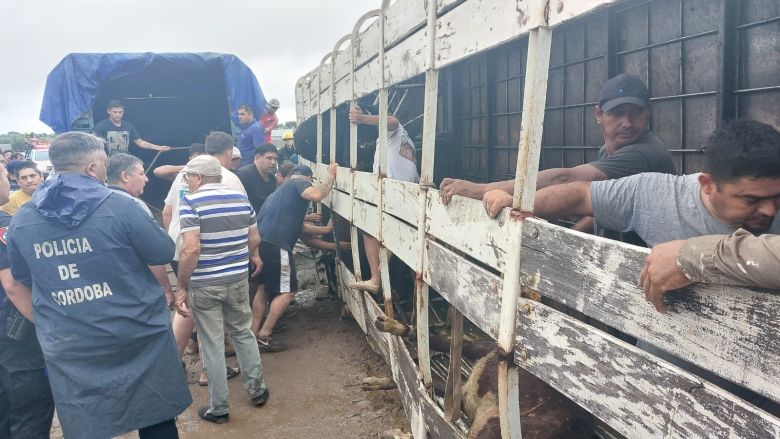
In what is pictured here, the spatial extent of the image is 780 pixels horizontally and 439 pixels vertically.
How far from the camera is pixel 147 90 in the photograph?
317 inches

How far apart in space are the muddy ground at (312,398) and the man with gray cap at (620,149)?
229 cm

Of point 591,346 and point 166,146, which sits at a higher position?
point 166,146

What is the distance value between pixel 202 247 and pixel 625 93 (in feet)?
10.1

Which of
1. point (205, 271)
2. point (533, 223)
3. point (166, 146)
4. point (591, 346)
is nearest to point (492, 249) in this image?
point (533, 223)

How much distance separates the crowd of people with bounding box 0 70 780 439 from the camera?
1.36m

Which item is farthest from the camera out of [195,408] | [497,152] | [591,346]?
[497,152]

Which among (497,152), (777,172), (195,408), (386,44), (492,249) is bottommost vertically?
(195,408)

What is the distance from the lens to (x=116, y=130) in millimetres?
7328

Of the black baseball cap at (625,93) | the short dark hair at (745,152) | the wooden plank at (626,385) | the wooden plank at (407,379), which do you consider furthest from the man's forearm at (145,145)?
the short dark hair at (745,152)

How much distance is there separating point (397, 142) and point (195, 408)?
281 centimetres

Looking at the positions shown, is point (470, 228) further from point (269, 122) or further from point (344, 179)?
point (269, 122)

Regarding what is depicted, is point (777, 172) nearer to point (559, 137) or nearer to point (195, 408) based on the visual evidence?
point (559, 137)

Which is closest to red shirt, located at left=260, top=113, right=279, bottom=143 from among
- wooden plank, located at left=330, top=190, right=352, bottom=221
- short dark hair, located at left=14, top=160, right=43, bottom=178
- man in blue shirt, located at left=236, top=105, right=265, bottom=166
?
man in blue shirt, located at left=236, top=105, right=265, bottom=166

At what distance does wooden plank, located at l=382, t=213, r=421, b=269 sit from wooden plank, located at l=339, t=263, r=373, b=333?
4.45ft
